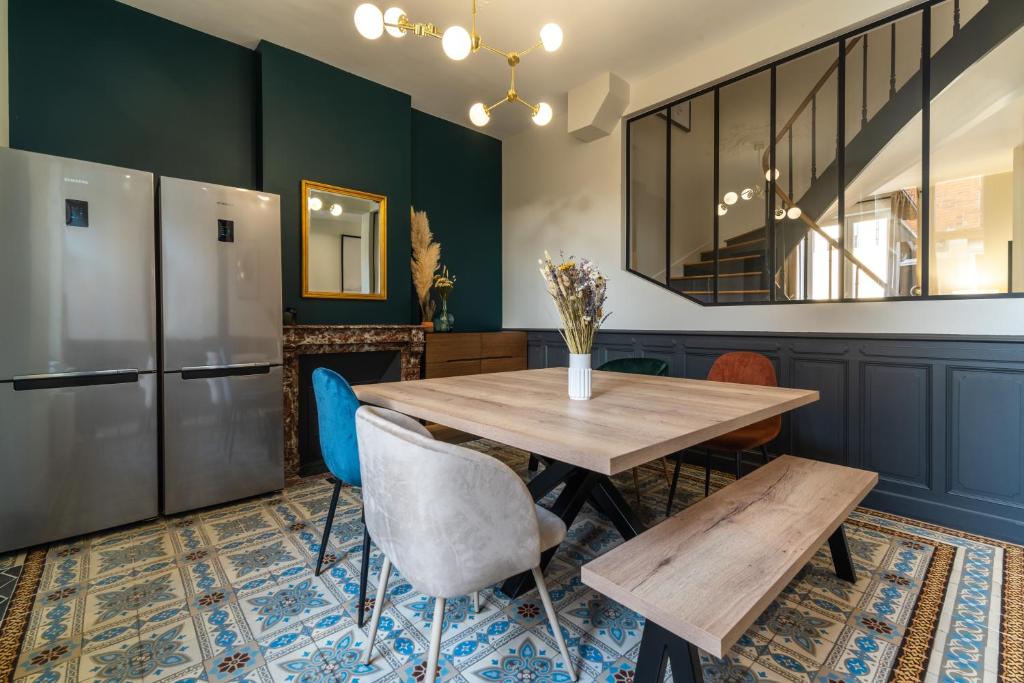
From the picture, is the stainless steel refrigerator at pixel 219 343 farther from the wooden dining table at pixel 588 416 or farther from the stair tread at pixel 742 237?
the stair tread at pixel 742 237

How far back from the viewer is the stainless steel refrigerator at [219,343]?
2.51 metres

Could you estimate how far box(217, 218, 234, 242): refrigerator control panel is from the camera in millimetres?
2648

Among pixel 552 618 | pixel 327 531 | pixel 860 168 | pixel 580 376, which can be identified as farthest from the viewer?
pixel 860 168

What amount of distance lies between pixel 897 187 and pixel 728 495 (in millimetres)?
2411

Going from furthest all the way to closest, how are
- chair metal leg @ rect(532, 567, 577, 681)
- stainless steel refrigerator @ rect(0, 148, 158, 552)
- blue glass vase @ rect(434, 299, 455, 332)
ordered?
1. blue glass vase @ rect(434, 299, 455, 332)
2. stainless steel refrigerator @ rect(0, 148, 158, 552)
3. chair metal leg @ rect(532, 567, 577, 681)

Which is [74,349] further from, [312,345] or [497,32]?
[497,32]

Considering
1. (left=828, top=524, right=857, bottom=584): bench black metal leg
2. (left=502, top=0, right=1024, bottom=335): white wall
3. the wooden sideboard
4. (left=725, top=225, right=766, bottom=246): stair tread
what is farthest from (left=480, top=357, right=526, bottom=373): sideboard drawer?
(left=828, top=524, right=857, bottom=584): bench black metal leg

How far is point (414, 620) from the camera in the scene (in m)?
1.65

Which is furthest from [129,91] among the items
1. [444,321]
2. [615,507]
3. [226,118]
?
[615,507]

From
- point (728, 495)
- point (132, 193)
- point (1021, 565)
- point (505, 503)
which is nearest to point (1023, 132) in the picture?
point (1021, 565)

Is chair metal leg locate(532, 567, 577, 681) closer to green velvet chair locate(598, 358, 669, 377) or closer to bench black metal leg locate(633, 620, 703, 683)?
bench black metal leg locate(633, 620, 703, 683)

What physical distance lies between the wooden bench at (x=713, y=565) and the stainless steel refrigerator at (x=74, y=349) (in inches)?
101

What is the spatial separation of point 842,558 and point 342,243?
3.68 metres

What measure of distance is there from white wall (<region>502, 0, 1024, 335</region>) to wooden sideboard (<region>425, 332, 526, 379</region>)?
0.40m
